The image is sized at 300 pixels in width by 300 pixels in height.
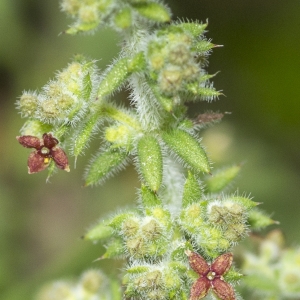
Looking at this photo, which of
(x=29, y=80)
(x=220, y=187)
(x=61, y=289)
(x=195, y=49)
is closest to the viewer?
(x=195, y=49)

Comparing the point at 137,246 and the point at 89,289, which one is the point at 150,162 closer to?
the point at 137,246

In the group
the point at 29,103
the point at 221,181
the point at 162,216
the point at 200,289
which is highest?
the point at 221,181

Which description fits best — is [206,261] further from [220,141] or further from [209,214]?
[220,141]

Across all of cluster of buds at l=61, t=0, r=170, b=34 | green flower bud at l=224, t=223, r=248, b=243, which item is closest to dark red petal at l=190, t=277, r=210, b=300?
green flower bud at l=224, t=223, r=248, b=243

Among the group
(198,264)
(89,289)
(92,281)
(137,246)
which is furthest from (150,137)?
(89,289)

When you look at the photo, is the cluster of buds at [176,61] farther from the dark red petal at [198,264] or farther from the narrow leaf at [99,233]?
the narrow leaf at [99,233]

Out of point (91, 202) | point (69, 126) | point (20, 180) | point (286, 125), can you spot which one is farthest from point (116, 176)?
point (69, 126)

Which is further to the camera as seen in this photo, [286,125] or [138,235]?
[286,125]
